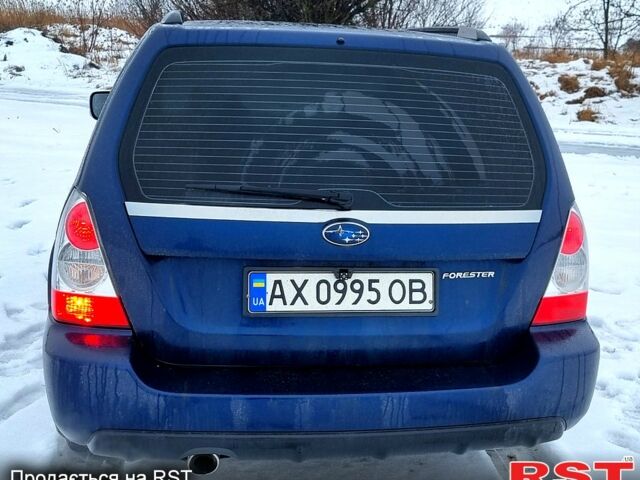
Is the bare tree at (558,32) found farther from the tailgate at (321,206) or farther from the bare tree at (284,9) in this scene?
the tailgate at (321,206)

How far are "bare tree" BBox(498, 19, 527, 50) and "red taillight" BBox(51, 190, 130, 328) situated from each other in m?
28.4

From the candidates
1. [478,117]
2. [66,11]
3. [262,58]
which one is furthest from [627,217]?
[66,11]

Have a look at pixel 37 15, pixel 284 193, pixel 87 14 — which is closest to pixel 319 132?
pixel 284 193

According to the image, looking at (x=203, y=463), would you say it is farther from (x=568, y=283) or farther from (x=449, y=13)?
(x=449, y=13)

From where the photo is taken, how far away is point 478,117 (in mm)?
2324

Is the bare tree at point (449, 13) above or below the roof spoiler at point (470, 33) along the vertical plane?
below

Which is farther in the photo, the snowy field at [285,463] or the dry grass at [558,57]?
the dry grass at [558,57]

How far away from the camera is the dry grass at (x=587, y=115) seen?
17.6 metres

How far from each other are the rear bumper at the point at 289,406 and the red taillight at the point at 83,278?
2.0 inches

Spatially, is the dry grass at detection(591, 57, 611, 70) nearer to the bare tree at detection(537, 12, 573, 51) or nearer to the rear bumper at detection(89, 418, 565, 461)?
the bare tree at detection(537, 12, 573, 51)

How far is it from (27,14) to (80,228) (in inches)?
994

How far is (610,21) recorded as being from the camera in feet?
83.7

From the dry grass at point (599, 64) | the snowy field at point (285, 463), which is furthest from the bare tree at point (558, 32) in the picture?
the snowy field at point (285, 463)

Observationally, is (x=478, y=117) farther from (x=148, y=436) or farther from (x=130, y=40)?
(x=130, y=40)
